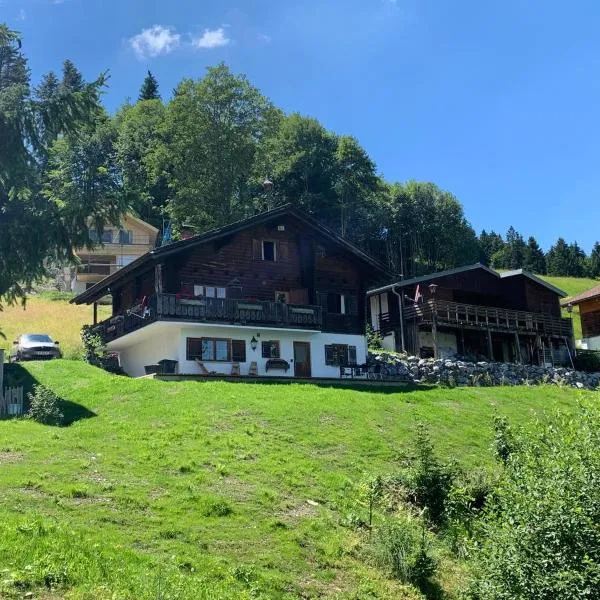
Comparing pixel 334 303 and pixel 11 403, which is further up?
pixel 334 303

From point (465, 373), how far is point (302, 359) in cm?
880

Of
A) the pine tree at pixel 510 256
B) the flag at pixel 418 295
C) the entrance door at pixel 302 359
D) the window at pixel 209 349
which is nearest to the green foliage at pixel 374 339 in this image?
the flag at pixel 418 295

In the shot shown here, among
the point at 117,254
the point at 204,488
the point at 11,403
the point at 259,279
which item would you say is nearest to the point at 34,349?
the point at 259,279

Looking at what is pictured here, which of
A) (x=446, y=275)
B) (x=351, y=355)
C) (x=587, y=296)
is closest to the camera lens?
(x=351, y=355)

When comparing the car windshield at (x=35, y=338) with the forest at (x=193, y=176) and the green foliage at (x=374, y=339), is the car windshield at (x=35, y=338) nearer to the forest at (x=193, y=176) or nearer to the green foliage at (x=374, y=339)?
the forest at (x=193, y=176)

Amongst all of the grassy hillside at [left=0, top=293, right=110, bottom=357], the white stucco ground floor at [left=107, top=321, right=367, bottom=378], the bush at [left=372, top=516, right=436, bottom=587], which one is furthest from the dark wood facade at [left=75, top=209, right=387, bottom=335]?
the bush at [left=372, top=516, right=436, bottom=587]

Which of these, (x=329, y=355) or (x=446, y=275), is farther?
(x=446, y=275)

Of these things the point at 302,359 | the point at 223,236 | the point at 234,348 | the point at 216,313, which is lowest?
the point at 302,359

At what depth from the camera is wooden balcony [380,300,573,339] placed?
44.3 meters

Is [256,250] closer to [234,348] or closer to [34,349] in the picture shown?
[234,348]

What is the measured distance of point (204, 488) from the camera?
15672 mm

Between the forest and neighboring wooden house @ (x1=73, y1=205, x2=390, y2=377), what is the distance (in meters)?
4.29

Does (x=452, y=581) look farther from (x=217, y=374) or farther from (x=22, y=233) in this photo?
(x=217, y=374)

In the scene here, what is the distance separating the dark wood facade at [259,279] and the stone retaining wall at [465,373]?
2848 millimetres
